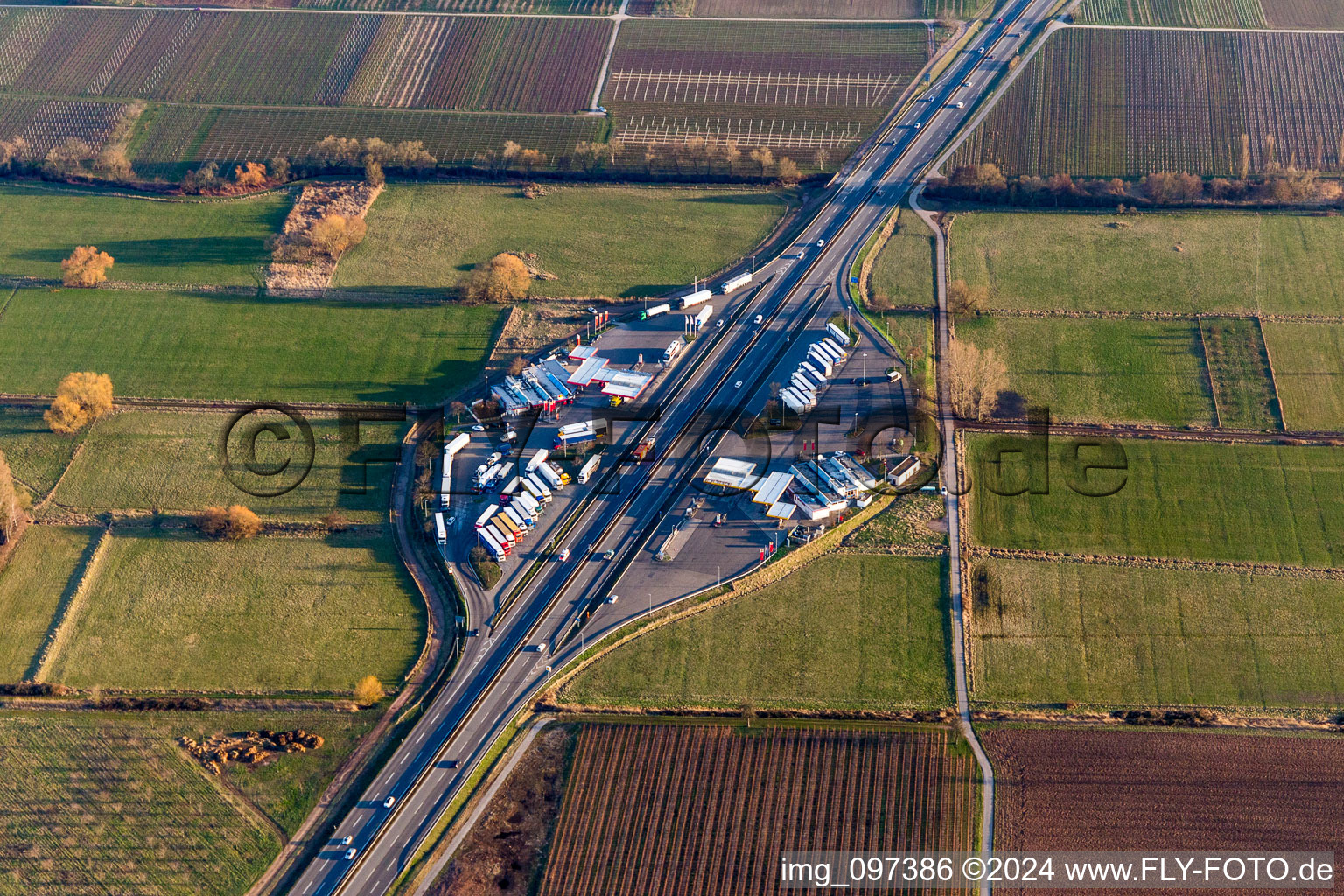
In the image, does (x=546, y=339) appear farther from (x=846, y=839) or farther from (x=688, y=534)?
(x=846, y=839)

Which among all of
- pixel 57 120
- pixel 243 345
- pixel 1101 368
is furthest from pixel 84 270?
pixel 1101 368

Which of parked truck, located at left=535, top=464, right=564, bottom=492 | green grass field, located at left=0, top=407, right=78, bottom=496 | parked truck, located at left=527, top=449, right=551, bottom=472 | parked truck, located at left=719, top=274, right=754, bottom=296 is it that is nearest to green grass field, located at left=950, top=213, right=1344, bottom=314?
parked truck, located at left=719, top=274, right=754, bottom=296

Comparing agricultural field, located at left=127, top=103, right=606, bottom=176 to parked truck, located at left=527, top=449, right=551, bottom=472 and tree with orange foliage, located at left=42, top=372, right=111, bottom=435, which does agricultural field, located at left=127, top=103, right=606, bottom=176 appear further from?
parked truck, located at left=527, top=449, right=551, bottom=472

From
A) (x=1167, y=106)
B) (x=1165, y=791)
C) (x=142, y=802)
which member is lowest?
(x=142, y=802)

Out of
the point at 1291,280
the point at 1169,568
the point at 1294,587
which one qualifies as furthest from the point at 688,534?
the point at 1291,280

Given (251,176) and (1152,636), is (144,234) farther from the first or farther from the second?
(1152,636)

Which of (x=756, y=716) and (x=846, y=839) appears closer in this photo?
(x=846, y=839)
